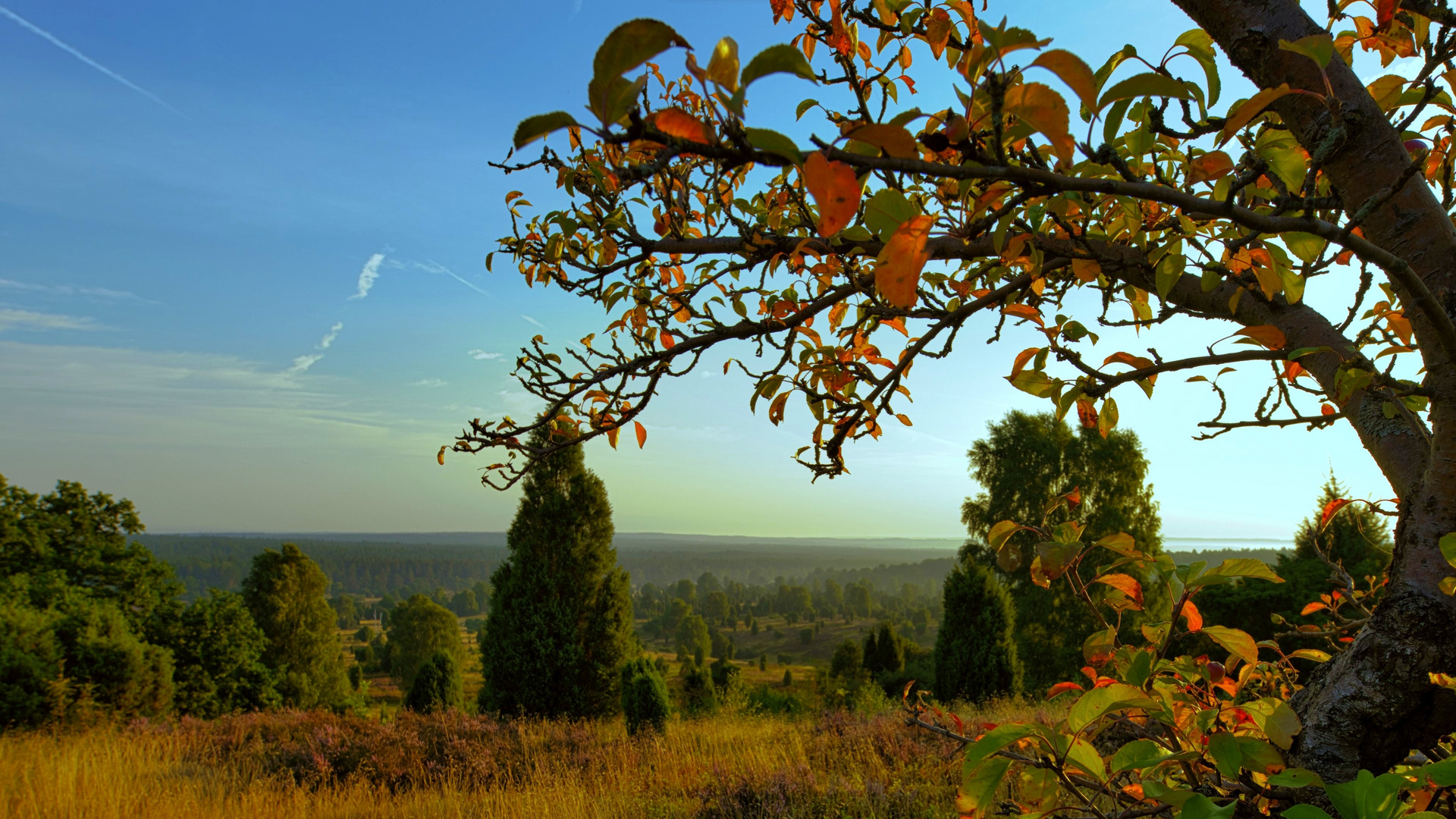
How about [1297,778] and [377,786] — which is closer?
[1297,778]

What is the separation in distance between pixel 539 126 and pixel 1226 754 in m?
1.10

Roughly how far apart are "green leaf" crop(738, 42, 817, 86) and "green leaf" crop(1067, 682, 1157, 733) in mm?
846

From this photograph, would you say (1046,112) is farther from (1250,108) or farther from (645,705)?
(645,705)

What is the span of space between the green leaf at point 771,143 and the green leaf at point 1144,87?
1.27ft

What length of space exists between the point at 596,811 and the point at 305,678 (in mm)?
18608

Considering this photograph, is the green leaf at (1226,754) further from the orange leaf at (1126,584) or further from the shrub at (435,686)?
the shrub at (435,686)

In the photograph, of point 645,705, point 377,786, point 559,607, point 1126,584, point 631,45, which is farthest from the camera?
point 559,607

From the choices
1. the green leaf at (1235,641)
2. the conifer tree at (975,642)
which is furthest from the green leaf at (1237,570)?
the conifer tree at (975,642)

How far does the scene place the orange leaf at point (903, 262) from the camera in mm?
665

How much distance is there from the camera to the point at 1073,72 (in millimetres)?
559

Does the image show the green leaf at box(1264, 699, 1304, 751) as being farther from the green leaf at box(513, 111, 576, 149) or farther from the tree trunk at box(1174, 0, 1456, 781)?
the green leaf at box(513, 111, 576, 149)

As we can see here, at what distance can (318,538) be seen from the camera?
168 meters

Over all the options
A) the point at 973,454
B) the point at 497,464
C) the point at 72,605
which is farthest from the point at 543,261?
the point at 973,454

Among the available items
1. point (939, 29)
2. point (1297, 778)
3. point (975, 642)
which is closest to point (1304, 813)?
point (1297, 778)
